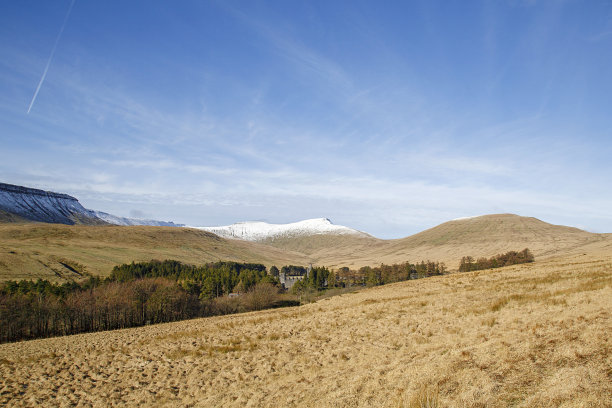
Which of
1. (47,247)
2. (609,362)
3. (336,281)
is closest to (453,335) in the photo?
(609,362)

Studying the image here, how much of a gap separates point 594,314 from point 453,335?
5.54m

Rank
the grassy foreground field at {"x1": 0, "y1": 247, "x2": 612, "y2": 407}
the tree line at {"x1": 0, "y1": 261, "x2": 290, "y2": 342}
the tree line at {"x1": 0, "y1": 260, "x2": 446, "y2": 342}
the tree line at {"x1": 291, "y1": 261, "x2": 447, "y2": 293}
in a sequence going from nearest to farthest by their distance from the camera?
the grassy foreground field at {"x1": 0, "y1": 247, "x2": 612, "y2": 407} < the tree line at {"x1": 0, "y1": 261, "x2": 290, "y2": 342} < the tree line at {"x1": 0, "y1": 260, "x2": 446, "y2": 342} < the tree line at {"x1": 291, "y1": 261, "x2": 447, "y2": 293}

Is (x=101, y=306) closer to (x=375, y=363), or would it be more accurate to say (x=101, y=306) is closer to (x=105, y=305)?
(x=105, y=305)

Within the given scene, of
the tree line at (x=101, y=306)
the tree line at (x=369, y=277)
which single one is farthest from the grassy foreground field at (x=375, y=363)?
the tree line at (x=369, y=277)

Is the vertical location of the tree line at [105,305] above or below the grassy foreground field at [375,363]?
below

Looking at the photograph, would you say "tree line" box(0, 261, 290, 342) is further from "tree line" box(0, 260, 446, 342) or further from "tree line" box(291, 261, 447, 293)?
"tree line" box(291, 261, 447, 293)

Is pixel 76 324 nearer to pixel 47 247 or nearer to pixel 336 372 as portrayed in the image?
pixel 336 372

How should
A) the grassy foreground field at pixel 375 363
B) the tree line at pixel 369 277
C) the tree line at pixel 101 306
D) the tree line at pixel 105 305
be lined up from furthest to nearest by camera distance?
the tree line at pixel 369 277, the tree line at pixel 105 305, the tree line at pixel 101 306, the grassy foreground field at pixel 375 363

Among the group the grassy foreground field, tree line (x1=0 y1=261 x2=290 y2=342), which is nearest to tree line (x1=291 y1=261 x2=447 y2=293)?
tree line (x1=0 y1=261 x2=290 y2=342)

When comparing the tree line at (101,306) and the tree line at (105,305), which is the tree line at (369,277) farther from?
the tree line at (101,306)

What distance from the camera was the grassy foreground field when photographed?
8539mm

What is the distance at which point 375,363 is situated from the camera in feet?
44.0

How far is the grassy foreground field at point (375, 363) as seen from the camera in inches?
336

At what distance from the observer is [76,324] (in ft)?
223
